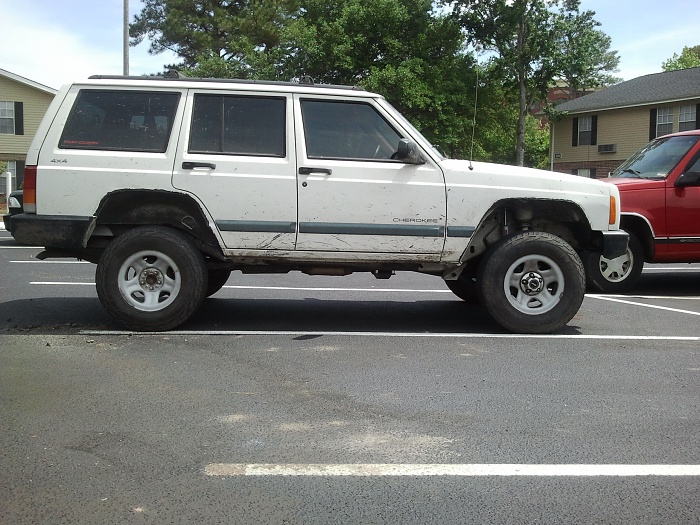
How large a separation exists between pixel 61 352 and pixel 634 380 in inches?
169

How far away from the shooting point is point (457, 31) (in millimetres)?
31125

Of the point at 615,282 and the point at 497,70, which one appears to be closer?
the point at 615,282

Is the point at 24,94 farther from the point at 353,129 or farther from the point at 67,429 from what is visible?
the point at 67,429

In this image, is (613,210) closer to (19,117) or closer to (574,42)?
(574,42)

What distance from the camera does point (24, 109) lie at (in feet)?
109

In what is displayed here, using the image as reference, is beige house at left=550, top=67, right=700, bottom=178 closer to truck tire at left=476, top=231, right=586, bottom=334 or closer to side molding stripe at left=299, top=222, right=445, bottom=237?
truck tire at left=476, top=231, right=586, bottom=334

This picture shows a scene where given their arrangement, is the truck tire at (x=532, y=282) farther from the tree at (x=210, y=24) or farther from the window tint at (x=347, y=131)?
the tree at (x=210, y=24)

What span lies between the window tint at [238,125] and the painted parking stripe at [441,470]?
3.48 metres

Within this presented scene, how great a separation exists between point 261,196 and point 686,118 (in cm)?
2910

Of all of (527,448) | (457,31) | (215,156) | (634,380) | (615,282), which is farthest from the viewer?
(457,31)

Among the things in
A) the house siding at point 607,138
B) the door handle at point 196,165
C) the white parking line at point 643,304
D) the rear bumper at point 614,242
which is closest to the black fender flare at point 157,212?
the door handle at point 196,165

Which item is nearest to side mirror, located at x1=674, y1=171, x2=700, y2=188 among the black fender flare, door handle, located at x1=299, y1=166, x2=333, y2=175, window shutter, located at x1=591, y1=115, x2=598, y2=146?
door handle, located at x1=299, y1=166, x2=333, y2=175

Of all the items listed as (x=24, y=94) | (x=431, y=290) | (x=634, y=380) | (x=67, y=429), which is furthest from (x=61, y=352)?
(x=24, y=94)

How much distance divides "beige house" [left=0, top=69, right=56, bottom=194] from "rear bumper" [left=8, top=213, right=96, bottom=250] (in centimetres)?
2861
